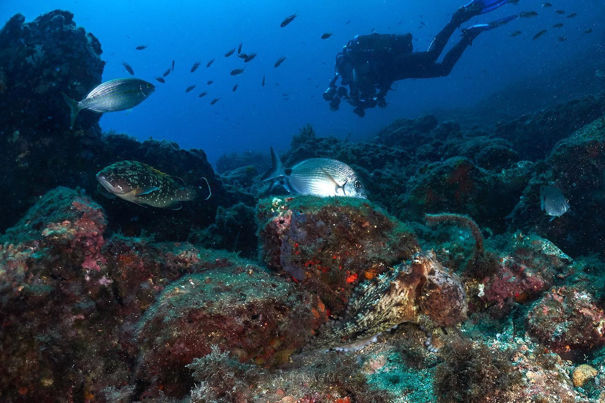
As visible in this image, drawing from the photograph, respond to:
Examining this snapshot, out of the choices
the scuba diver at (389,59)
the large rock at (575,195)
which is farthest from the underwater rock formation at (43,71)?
the scuba diver at (389,59)

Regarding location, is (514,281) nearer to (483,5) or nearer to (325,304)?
(325,304)

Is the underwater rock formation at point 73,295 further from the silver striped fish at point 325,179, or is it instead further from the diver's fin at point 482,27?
the diver's fin at point 482,27

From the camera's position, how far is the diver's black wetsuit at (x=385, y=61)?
47.2 feet

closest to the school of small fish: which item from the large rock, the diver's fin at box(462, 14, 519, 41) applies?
the large rock

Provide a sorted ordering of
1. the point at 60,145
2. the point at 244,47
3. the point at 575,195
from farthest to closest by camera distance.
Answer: the point at 244,47
the point at 60,145
the point at 575,195

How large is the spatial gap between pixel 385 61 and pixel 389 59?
20cm

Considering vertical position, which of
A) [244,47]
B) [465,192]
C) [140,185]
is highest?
[244,47]

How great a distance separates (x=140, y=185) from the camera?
3.43 m

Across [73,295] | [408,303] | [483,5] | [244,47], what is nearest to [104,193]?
[73,295]

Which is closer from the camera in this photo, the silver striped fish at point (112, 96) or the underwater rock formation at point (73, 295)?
the underwater rock formation at point (73, 295)

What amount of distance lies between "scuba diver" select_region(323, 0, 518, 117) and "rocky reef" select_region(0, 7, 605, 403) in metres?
10.6

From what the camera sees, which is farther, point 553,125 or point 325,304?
point 553,125

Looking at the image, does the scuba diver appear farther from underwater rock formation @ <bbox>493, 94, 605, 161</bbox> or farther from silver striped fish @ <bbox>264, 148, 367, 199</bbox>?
silver striped fish @ <bbox>264, 148, 367, 199</bbox>

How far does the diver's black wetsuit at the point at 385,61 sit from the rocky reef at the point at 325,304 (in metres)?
10.6
